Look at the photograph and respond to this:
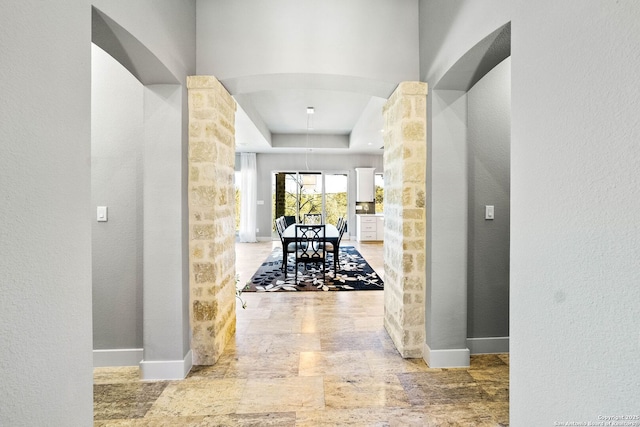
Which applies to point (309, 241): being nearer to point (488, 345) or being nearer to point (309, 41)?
point (488, 345)

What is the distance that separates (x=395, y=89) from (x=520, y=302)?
6.24 ft

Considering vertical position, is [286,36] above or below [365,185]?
above

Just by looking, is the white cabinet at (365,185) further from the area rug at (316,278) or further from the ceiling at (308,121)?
the area rug at (316,278)

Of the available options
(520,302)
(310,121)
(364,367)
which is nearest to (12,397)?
(520,302)

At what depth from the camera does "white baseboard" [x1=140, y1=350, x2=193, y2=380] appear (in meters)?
2.20

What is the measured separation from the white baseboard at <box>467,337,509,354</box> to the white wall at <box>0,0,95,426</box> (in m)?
2.57

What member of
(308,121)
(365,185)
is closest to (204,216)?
(308,121)

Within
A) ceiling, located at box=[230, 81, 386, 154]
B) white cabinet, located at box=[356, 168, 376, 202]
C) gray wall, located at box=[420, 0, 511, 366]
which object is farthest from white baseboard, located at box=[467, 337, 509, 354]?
white cabinet, located at box=[356, 168, 376, 202]

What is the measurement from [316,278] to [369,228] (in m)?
4.46

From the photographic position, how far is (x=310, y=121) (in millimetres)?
6824

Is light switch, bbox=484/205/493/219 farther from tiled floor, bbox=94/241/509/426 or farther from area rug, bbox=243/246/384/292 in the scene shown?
area rug, bbox=243/246/384/292

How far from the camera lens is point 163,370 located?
2.20 m

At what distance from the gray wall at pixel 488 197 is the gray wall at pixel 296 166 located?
22.9 feet

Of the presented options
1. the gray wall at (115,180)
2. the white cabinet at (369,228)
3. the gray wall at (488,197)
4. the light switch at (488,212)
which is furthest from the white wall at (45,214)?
the white cabinet at (369,228)
